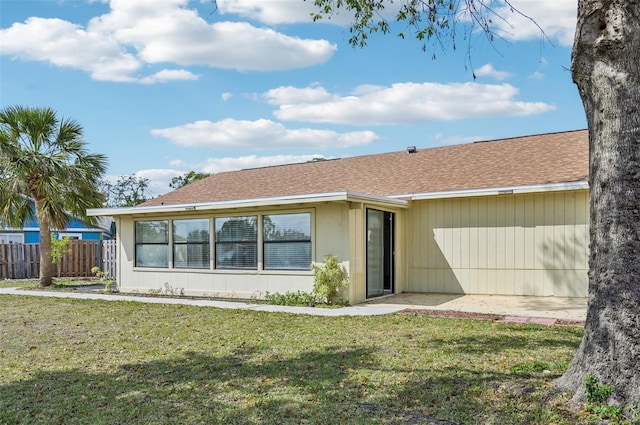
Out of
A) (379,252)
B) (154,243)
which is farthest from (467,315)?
(154,243)

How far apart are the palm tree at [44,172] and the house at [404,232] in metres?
1.61

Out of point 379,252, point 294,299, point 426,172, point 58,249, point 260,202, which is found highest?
point 426,172

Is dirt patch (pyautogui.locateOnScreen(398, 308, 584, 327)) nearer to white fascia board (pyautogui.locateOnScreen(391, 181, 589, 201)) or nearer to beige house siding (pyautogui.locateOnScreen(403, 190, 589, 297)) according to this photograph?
beige house siding (pyautogui.locateOnScreen(403, 190, 589, 297))

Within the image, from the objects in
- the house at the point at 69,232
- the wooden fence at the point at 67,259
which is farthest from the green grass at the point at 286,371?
the house at the point at 69,232

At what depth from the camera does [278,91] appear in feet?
60.2

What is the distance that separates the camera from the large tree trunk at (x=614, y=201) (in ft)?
13.5

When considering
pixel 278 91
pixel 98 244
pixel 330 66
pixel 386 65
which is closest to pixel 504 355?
pixel 386 65

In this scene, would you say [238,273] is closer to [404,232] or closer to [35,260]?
[404,232]

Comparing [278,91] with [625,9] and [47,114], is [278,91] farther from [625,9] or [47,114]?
[625,9]

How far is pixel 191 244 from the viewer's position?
1406 centimetres

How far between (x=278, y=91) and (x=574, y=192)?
10.4 meters

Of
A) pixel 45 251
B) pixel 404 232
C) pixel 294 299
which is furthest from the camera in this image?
pixel 45 251

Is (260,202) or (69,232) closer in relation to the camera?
(260,202)

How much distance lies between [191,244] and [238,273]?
1843 mm
